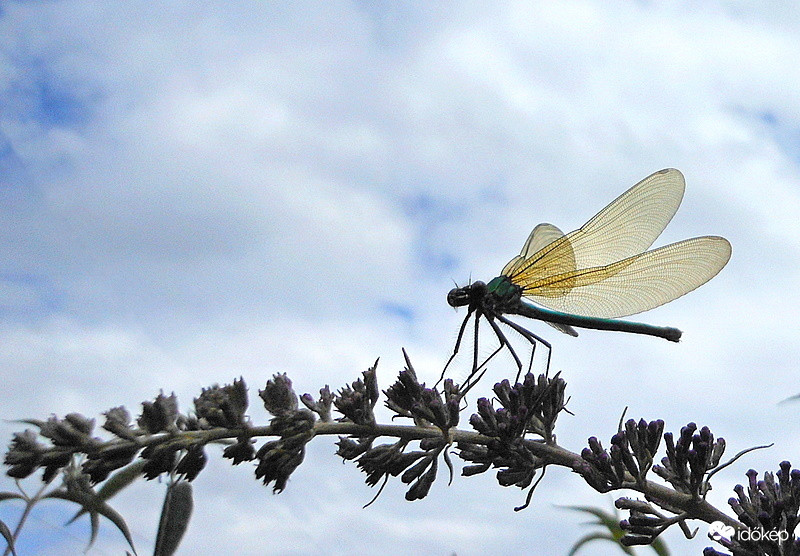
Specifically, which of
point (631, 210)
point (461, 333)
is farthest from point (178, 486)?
point (631, 210)

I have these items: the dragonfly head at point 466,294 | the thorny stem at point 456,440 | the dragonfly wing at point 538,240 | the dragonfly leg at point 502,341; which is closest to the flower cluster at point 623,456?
the thorny stem at point 456,440

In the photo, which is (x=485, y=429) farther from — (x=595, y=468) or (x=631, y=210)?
(x=631, y=210)

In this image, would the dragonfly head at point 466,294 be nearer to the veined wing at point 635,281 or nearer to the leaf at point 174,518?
the veined wing at point 635,281

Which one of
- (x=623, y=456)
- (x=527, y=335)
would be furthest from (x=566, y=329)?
(x=623, y=456)

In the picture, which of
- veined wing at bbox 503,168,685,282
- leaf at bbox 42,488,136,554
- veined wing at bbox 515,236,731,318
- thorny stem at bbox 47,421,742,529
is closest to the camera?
thorny stem at bbox 47,421,742,529

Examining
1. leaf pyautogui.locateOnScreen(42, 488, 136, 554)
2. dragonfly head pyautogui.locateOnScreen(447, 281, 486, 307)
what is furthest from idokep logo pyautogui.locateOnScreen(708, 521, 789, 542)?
leaf pyautogui.locateOnScreen(42, 488, 136, 554)

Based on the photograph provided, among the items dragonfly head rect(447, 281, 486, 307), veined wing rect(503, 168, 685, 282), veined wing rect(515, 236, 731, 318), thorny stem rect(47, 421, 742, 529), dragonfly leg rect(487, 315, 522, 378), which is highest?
veined wing rect(503, 168, 685, 282)

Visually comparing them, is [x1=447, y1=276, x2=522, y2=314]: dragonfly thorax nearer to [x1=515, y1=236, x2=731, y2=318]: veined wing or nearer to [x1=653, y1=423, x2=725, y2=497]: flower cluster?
[x1=515, y1=236, x2=731, y2=318]: veined wing
